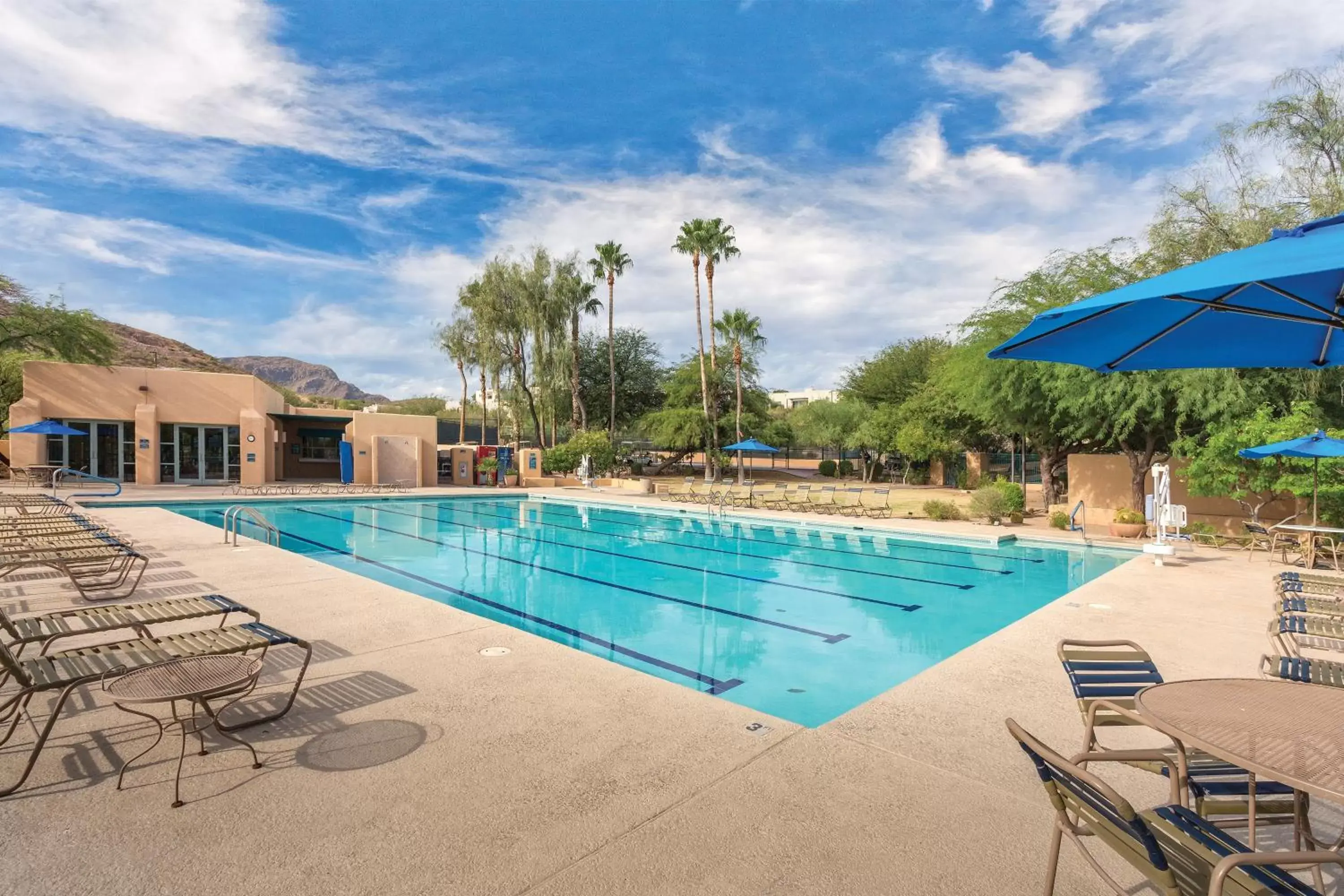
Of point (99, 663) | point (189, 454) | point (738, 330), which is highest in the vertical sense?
point (738, 330)

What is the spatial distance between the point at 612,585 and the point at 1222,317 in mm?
8295

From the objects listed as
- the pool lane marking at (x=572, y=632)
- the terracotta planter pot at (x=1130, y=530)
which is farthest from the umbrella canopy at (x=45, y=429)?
the terracotta planter pot at (x=1130, y=530)

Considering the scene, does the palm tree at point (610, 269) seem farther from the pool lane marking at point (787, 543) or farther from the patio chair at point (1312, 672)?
the patio chair at point (1312, 672)

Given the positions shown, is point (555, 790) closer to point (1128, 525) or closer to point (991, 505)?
point (1128, 525)

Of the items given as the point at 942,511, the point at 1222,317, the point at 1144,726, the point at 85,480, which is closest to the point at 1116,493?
the point at 942,511

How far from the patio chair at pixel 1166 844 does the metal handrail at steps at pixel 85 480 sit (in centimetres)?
2402

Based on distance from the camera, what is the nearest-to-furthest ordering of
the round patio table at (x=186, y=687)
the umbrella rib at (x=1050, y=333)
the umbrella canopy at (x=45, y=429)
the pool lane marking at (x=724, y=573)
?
1. the round patio table at (x=186, y=687)
2. the umbrella rib at (x=1050, y=333)
3. the pool lane marking at (x=724, y=573)
4. the umbrella canopy at (x=45, y=429)

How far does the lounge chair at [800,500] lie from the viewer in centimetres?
1934

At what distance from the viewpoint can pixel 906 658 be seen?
22.1 feet

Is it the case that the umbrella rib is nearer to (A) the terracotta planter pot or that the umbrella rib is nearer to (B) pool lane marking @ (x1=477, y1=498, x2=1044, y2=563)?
(B) pool lane marking @ (x1=477, y1=498, x2=1044, y2=563)

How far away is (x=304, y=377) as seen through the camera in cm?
16800

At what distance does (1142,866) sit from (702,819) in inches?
62.8

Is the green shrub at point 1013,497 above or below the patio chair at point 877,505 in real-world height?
above

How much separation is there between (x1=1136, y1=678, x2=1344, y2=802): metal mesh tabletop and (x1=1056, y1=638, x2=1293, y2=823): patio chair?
0.10 metres
